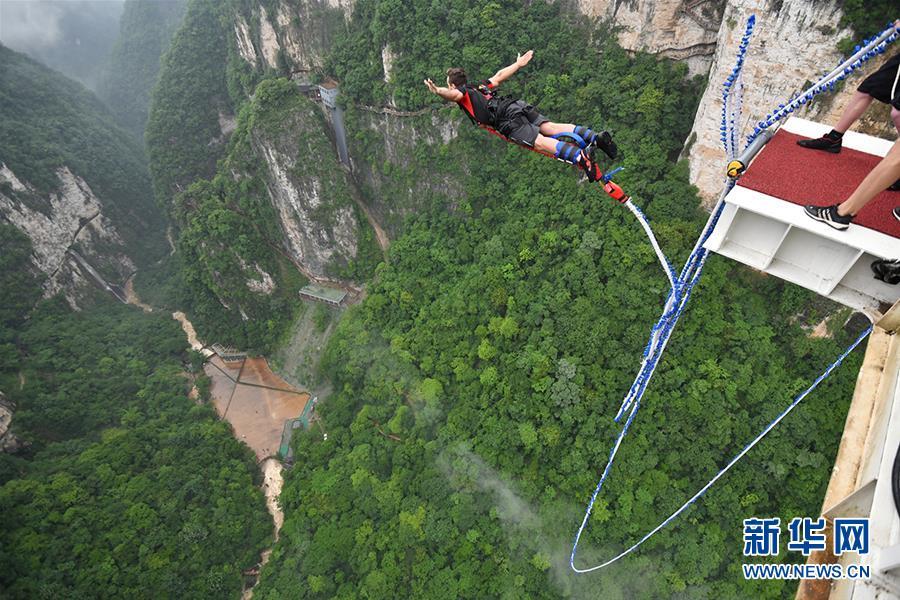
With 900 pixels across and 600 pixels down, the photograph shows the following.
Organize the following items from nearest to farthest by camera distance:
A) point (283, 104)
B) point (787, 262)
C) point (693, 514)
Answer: point (787, 262)
point (693, 514)
point (283, 104)

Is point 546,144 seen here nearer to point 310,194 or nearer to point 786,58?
point 786,58

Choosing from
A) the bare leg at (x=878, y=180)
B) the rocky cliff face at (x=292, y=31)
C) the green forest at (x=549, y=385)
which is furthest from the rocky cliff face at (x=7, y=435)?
the bare leg at (x=878, y=180)

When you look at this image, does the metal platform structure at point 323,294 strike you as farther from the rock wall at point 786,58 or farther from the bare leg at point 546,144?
the bare leg at point 546,144

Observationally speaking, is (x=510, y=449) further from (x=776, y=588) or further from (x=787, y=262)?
(x=787, y=262)

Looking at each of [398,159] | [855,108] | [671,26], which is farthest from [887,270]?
[398,159]

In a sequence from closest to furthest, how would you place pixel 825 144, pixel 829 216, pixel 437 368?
pixel 829 216 < pixel 825 144 < pixel 437 368

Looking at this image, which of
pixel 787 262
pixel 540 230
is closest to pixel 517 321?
pixel 540 230
